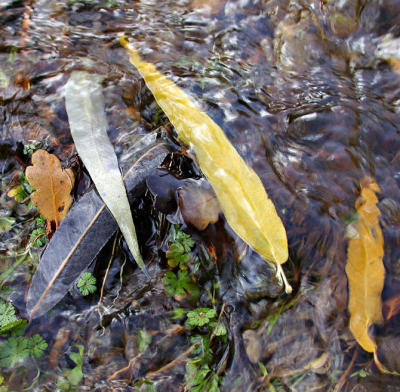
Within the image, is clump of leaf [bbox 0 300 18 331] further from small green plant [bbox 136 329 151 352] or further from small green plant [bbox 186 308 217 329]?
small green plant [bbox 186 308 217 329]

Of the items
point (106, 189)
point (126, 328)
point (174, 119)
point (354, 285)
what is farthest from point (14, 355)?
point (354, 285)

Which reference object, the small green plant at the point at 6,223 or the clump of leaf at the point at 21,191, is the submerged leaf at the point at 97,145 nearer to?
the clump of leaf at the point at 21,191

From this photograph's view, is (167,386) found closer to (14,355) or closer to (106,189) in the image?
(14,355)

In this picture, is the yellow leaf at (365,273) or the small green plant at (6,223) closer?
the yellow leaf at (365,273)

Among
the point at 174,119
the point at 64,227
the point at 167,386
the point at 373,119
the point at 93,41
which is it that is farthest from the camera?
the point at 93,41

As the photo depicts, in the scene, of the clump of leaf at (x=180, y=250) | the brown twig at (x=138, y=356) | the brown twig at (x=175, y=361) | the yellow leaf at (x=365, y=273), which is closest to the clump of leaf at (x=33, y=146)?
the clump of leaf at (x=180, y=250)

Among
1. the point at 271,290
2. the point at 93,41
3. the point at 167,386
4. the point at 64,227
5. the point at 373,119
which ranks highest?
the point at 93,41

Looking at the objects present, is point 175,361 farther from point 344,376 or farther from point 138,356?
point 344,376
